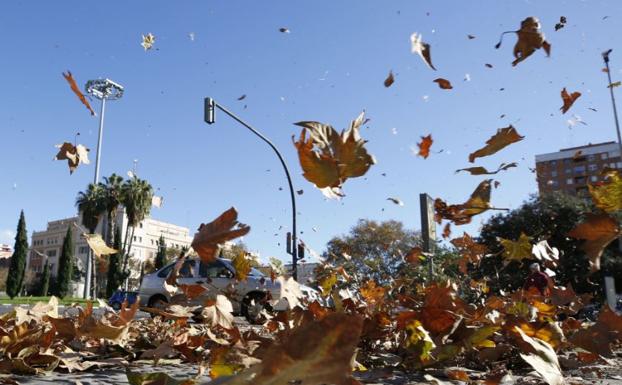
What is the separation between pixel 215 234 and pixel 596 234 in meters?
1.19

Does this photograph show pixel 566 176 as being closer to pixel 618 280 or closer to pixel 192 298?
pixel 618 280

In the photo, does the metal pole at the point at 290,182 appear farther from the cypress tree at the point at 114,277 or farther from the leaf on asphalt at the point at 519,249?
the cypress tree at the point at 114,277

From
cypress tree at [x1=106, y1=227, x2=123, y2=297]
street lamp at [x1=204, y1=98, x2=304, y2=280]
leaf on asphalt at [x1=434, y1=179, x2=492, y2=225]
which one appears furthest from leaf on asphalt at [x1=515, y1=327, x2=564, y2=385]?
cypress tree at [x1=106, y1=227, x2=123, y2=297]

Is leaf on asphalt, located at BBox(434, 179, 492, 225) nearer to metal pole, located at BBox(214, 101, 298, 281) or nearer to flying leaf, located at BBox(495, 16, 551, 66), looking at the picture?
flying leaf, located at BBox(495, 16, 551, 66)

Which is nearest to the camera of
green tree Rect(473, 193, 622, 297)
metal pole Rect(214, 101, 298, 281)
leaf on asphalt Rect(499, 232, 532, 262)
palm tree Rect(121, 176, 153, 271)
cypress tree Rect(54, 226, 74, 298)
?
leaf on asphalt Rect(499, 232, 532, 262)

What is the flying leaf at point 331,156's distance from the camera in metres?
1.49

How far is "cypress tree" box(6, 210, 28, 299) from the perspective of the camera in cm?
5119

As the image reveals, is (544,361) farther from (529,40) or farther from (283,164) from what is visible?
(283,164)

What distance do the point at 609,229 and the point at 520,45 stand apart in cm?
146

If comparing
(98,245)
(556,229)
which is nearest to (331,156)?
(98,245)

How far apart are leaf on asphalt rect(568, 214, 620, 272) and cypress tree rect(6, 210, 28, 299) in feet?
196

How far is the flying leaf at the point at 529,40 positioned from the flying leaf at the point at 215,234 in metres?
1.88

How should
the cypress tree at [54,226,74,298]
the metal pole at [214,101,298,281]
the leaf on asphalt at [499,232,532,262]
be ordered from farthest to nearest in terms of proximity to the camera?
the cypress tree at [54,226,74,298] → the metal pole at [214,101,298,281] → the leaf on asphalt at [499,232,532,262]

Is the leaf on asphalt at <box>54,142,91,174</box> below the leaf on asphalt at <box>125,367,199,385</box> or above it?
above
